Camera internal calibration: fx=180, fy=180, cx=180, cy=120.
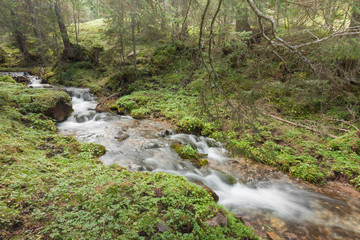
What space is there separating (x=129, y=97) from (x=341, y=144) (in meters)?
10.8

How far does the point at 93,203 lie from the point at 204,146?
5123mm

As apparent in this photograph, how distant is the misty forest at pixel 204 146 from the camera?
2.72m

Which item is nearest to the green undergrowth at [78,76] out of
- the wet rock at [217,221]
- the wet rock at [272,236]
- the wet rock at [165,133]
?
the wet rock at [165,133]

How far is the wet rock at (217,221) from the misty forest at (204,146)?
2 centimetres

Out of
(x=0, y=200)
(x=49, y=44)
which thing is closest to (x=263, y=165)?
(x=0, y=200)

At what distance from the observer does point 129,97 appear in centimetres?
1179

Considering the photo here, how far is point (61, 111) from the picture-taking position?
28.5 feet

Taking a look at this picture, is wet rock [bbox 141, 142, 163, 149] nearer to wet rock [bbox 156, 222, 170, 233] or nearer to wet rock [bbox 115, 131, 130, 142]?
wet rock [bbox 115, 131, 130, 142]

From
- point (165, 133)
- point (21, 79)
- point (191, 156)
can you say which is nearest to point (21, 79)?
point (21, 79)

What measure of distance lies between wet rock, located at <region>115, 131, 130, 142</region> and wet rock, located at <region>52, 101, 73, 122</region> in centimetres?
318

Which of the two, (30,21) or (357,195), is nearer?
(357,195)

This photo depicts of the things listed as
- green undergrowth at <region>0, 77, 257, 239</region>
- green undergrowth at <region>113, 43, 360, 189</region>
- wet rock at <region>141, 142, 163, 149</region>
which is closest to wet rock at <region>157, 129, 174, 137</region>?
green undergrowth at <region>113, 43, 360, 189</region>

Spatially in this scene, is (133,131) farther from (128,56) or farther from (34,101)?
(128,56)

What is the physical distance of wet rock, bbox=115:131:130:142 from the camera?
24.0ft
